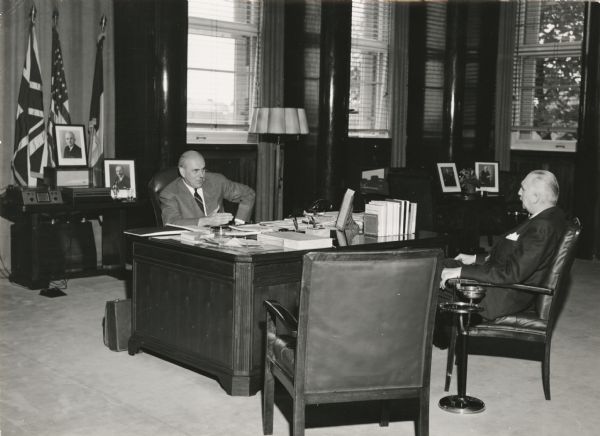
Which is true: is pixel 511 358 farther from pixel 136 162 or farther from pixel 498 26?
pixel 498 26

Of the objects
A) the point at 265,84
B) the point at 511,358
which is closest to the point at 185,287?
the point at 511,358

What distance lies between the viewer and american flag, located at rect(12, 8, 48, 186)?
22.6 feet

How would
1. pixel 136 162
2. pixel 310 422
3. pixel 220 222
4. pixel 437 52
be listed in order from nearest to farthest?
1. pixel 310 422
2. pixel 220 222
3. pixel 136 162
4. pixel 437 52

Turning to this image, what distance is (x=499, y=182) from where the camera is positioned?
348 inches

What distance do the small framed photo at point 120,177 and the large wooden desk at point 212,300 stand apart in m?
2.45

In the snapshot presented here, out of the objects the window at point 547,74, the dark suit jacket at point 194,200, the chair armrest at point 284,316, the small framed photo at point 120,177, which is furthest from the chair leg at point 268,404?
the window at point 547,74

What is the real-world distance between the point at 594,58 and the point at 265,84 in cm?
369

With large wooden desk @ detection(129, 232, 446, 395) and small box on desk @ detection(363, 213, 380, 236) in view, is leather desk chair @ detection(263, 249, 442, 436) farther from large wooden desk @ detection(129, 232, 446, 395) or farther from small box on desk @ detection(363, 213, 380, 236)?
small box on desk @ detection(363, 213, 380, 236)

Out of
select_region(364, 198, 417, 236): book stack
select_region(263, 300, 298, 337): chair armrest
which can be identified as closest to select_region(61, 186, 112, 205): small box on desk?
select_region(364, 198, 417, 236): book stack

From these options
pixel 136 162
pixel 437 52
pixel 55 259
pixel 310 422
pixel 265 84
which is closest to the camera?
pixel 310 422

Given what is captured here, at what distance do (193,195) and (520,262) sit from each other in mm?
2393

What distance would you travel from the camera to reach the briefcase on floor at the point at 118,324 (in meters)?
4.82

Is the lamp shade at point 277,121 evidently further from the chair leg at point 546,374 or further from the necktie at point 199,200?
the chair leg at point 546,374

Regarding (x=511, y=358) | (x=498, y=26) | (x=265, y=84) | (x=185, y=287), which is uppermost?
(x=498, y=26)
